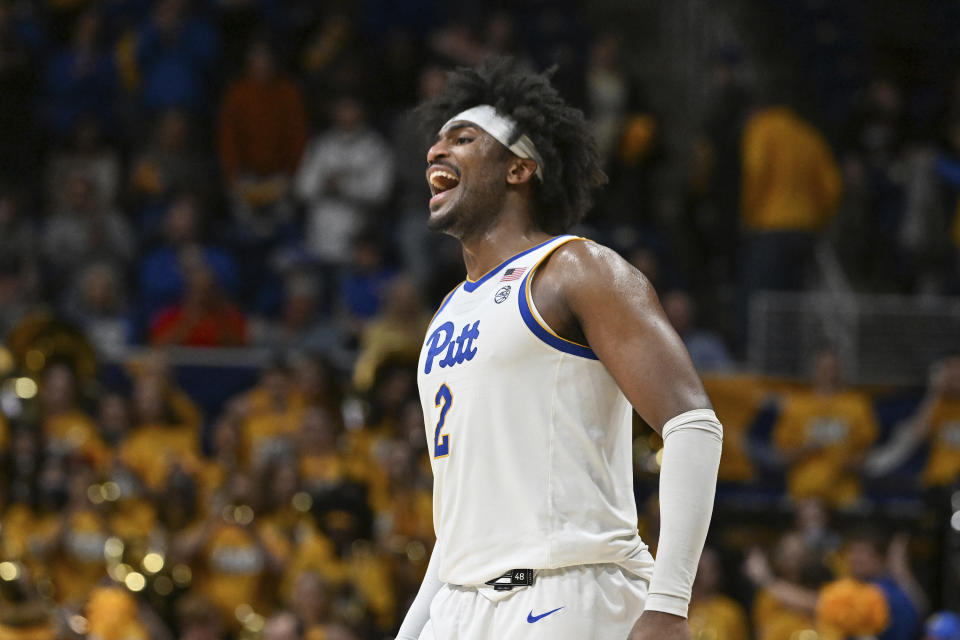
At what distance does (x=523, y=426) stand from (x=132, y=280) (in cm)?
905

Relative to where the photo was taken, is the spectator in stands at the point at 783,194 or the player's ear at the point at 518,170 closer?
the player's ear at the point at 518,170

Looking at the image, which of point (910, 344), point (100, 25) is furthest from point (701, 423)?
point (100, 25)

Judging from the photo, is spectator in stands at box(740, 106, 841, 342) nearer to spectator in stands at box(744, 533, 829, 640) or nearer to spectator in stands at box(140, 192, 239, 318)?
spectator in stands at box(744, 533, 829, 640)

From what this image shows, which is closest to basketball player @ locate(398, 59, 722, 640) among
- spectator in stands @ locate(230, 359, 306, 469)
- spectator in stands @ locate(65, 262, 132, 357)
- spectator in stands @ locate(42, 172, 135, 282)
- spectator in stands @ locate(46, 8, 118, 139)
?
spectator in stands @ locate(230, 359, 306, 469)

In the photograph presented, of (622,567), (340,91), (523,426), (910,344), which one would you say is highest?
(340,91)

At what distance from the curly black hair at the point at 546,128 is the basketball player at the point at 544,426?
0.01 m

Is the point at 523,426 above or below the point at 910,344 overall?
above

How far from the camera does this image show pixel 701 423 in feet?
10.2

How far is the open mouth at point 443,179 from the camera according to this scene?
367 centimetres

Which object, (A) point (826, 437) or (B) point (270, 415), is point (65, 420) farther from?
(A) point (826, 437)

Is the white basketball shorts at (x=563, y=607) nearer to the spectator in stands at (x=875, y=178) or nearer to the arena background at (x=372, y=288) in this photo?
the arena background at (x=372, y=288)

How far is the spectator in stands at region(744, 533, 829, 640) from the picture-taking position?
8.61m

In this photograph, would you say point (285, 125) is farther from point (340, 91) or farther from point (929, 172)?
point (929, 172)

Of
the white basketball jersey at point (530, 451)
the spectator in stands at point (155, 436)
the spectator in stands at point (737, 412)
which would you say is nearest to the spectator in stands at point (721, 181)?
the spectator in stands at point (737, 412)
